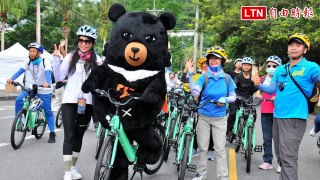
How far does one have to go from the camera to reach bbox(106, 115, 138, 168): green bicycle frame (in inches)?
181

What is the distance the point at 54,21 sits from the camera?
45.4m

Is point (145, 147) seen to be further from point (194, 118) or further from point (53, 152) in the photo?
point (53, 152)

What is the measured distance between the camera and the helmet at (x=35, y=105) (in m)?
7.82

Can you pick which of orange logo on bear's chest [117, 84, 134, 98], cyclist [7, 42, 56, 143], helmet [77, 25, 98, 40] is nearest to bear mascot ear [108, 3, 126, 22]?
helmet [77, 25, 98, 40]

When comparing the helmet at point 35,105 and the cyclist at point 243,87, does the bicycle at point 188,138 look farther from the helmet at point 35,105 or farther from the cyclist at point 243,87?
the helmet at point 35,105

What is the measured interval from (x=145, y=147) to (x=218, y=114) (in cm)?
115

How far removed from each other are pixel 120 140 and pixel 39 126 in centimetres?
423

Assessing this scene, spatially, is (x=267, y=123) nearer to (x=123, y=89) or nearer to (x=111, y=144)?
(x=123, y=89)

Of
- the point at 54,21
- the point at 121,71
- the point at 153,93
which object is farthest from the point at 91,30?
the point at 54,21

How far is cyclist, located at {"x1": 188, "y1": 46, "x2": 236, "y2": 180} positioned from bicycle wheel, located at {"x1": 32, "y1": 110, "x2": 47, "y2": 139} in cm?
376

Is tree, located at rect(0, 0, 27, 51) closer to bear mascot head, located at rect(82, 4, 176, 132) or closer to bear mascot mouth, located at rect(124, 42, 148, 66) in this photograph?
bear mascot head, located at rect(82, 4, 176, 132)

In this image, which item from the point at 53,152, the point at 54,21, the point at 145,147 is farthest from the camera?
the point at 54,21

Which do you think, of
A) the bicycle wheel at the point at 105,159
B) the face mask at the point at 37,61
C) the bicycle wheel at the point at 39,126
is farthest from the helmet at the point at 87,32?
the bicycle wheel at the point at 39,126

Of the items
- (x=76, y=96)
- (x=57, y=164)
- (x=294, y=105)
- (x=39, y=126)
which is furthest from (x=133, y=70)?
(x=39, y=126)
